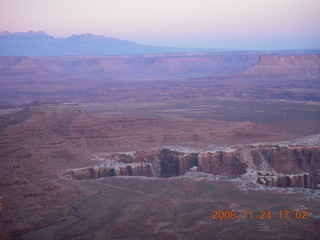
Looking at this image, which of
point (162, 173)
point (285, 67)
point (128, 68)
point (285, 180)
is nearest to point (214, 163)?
point (162, 173)

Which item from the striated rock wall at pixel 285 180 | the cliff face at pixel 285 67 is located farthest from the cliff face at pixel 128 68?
the striated rock wall at pixel 285 180

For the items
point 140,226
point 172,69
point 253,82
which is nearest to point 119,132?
point 140,226

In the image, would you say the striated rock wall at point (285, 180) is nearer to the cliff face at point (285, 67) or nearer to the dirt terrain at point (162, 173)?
the dirt terrain at point (162, 173)

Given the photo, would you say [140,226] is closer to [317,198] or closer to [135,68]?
[317,198]

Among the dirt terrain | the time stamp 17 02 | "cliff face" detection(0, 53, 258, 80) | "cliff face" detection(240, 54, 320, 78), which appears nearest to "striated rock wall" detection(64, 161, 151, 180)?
the dirt terrain

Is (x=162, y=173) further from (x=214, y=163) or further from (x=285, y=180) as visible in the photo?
(x=285, y=180)

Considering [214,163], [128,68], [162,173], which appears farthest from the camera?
[128,68]
